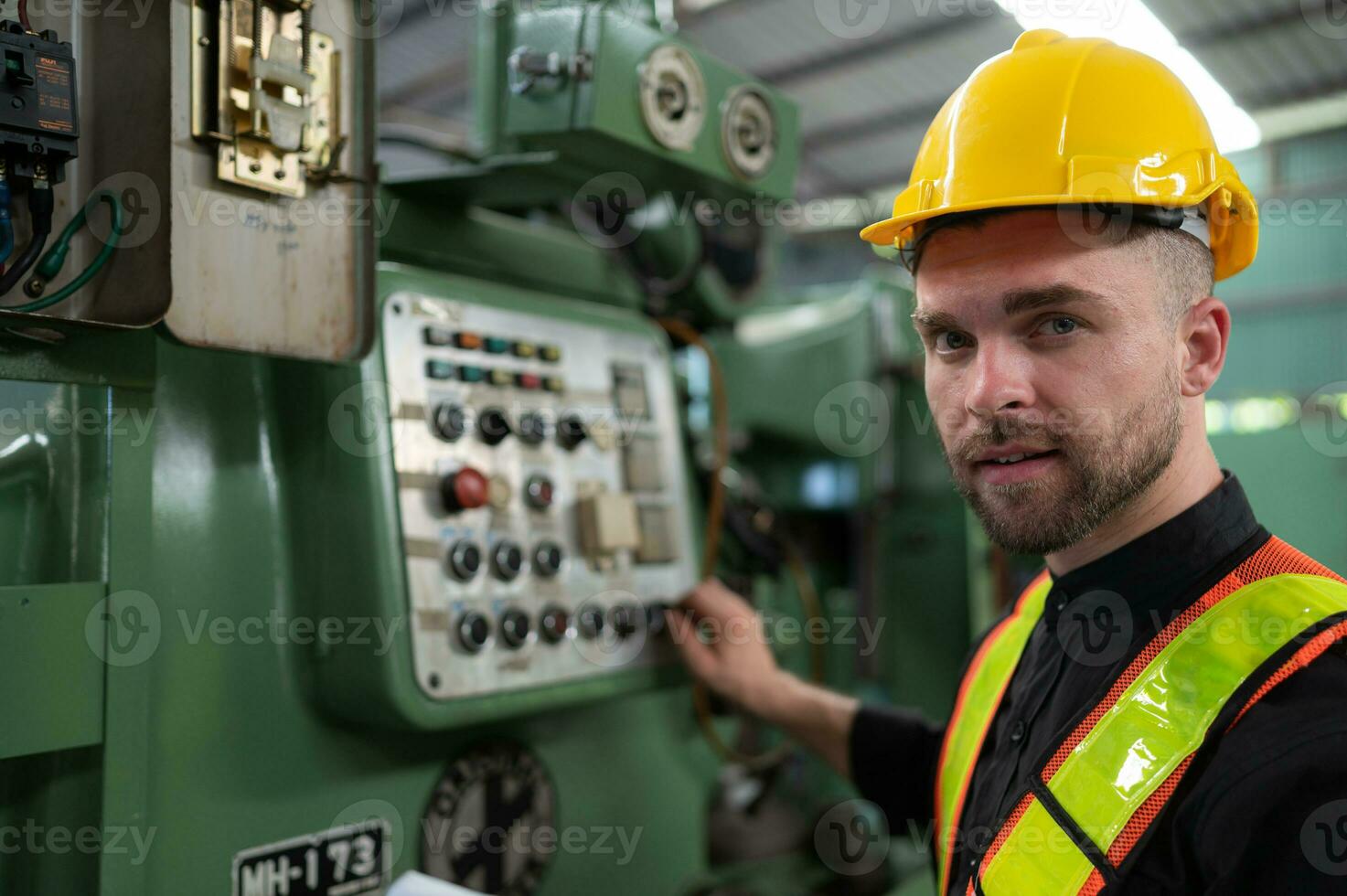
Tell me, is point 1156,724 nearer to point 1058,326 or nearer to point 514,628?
point 1058,326

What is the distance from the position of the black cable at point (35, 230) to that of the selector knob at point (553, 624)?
78 cm

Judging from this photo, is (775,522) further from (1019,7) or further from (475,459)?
(1019,7)

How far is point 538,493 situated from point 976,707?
2.23 ft

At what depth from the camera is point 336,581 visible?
1.36 metres

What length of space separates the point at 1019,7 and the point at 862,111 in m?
1.88

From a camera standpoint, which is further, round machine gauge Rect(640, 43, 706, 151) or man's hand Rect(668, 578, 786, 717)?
man's hand Rect(668, 578, 786, 717)

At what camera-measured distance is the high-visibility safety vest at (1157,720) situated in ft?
3.08

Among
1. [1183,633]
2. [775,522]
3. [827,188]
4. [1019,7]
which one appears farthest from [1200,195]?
[827,188]

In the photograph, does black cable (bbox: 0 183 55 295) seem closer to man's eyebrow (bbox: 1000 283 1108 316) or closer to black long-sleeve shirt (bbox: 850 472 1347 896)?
man's eyebrow (bbox: 1000 283 1108 316)

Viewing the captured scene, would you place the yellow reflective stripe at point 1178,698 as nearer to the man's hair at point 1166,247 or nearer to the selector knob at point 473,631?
the man's hair at point 1166,247

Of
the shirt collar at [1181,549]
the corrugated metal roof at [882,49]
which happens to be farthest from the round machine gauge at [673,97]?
the corrugated metal roof at [882,49]

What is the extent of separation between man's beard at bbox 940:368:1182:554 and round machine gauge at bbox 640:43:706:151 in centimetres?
71

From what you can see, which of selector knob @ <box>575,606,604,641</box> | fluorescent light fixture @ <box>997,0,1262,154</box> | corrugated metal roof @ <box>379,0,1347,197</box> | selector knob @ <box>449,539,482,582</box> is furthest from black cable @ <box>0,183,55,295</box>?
corrugated metal roof @ <box>379,0,1347,197</box>

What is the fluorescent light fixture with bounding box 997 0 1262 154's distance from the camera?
3859mm
